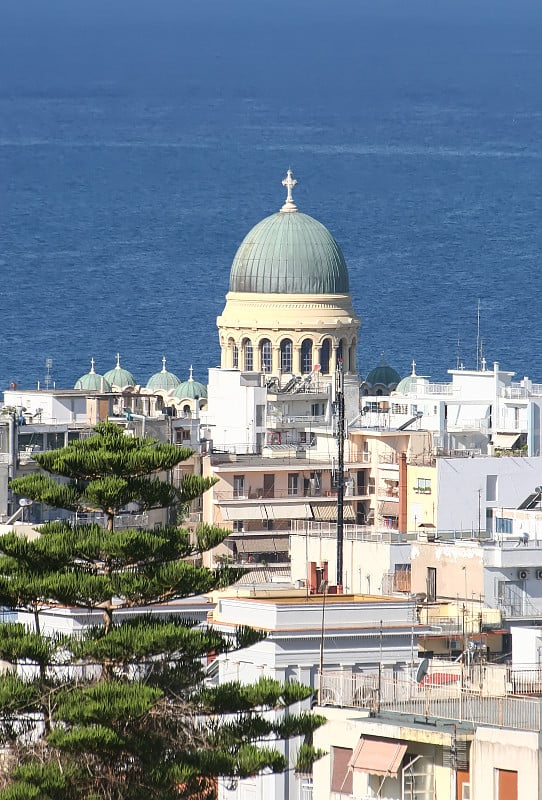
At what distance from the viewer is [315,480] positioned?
251 feet

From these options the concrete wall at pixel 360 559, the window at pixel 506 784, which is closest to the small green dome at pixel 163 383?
the concrete wall at pixel 360 559

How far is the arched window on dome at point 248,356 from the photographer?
9862 cm

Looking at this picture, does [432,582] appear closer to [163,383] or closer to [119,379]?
[163,383]

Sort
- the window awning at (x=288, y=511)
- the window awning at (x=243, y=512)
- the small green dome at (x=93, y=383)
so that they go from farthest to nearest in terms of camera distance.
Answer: the small green dome at (x=93, y=383) < the window awning at (x=288, y=511) < the window awning at (x=243, y=512)

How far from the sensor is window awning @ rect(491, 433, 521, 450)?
265 ft

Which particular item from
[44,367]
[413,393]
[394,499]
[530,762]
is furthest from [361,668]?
[44,367]

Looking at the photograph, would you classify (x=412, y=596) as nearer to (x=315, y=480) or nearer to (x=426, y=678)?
(x=426, y=678)

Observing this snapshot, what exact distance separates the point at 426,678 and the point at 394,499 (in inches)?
1573

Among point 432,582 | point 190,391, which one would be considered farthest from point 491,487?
point 190,391

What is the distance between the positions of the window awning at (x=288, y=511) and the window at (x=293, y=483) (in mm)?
746

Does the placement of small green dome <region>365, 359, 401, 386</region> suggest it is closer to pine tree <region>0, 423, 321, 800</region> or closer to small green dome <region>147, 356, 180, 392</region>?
small green dome <region>147, 356, 180, 392</region>

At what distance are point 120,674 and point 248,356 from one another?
2719 inches

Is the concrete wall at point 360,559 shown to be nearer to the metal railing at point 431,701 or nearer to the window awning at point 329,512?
the window awning at point 329,512

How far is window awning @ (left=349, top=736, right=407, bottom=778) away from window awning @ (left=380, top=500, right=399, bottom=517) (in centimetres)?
4190
